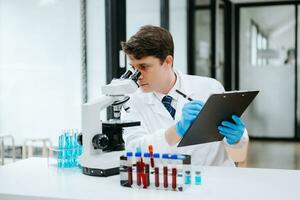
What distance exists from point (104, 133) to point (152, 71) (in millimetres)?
385

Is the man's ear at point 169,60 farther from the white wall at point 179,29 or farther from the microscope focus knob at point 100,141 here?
the white wall at point 179,29

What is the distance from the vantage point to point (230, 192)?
1287 millimetres

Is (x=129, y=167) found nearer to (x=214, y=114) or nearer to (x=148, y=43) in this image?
(x=214, y=114)

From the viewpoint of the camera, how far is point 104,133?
5.05 feet

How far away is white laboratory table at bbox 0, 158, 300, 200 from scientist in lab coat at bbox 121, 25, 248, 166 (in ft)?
0.63

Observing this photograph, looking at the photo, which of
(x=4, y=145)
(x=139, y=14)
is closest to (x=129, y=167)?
(x=4, y=145)

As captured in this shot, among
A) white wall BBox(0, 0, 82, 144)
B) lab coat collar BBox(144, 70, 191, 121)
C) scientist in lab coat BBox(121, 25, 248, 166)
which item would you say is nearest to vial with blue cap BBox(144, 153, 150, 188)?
scientist in lab coat BBox(121, 25, 248, 166)

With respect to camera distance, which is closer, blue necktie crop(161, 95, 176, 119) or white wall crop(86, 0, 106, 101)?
blue necktie crop(161, 95, 176, 119)

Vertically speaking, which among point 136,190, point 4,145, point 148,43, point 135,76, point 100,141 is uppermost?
point 148,43

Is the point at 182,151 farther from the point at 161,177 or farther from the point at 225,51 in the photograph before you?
the point at 225,51

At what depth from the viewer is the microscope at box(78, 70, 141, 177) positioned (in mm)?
1486

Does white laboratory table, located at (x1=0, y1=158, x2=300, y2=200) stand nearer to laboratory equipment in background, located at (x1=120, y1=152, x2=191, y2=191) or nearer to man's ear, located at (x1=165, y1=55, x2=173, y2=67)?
laboratory equipment in background, located at (x1=120, y1=152, x2=191, y2=191)

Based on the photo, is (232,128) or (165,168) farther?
(232,128)

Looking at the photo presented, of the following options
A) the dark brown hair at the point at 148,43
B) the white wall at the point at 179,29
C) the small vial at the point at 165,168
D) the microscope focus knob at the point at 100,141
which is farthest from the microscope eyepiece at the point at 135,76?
the white wall at the point at 179,29
